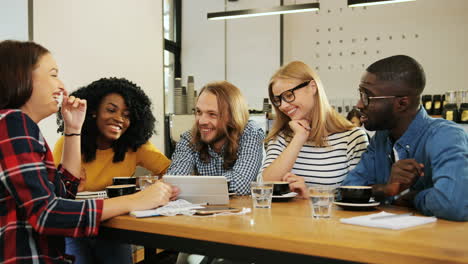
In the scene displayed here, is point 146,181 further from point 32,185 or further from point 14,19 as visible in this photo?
point 14,19

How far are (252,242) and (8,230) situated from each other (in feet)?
2.09

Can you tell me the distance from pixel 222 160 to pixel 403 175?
957mm

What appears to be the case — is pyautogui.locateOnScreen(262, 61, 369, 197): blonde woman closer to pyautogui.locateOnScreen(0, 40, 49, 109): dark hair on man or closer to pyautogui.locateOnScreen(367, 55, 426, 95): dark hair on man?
pyautogui.locateOnScreen(367, 55, 426, 95): dark hair on man

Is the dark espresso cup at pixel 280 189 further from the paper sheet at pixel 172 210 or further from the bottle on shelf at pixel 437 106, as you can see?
the bottle on shelf at pixel 437 106

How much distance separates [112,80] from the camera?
2381 millimetres

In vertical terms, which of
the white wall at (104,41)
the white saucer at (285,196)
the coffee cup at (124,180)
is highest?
the white wall at (104,41)

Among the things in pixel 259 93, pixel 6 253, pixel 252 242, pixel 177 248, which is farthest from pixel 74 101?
pixel 259 93

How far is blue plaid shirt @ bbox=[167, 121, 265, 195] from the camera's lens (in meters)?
1.83

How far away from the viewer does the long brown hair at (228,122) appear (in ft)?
6.46

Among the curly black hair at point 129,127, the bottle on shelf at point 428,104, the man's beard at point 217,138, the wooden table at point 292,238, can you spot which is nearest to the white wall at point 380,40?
the bottle on shelf at point 428,104

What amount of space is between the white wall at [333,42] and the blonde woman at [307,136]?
4.03 m

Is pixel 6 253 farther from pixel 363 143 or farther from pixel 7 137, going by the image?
pixel 363 143

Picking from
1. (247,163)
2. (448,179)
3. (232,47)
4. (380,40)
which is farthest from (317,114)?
(232,47)

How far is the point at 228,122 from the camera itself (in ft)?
6.61
